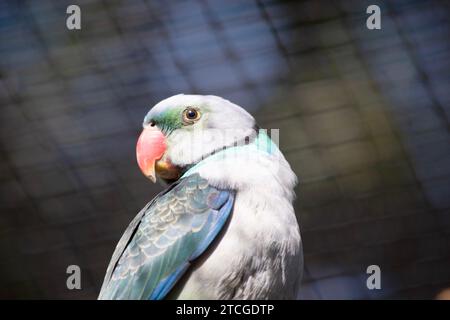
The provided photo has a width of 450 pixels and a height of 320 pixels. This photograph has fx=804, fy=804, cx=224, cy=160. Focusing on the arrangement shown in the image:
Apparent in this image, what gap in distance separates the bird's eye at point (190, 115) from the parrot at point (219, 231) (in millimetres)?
47

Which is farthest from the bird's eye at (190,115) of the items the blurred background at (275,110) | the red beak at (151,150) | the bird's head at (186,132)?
the blurred background at (275,110)

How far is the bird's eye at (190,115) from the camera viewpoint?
2641 mm

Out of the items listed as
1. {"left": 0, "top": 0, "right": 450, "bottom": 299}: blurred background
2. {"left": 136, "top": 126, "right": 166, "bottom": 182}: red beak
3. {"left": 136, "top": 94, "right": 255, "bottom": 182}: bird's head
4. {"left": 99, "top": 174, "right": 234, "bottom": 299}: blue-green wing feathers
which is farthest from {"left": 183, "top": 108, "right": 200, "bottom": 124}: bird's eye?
{"left": 0, "top": 0, "right": 450, "bottom": 299}: blurred background

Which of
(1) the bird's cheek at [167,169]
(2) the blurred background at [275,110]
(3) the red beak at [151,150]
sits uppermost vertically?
(2) the blurred background at [275,110]

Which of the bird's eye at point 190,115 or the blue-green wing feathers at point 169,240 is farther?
the bird's eye at point 190,115

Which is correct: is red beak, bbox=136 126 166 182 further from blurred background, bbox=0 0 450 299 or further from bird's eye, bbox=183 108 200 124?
blurred background, bbox=0 0 450 299

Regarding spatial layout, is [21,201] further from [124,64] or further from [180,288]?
[180,288]

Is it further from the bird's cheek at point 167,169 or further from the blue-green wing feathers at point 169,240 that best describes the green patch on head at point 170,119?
the blue-green wing feathers at point 169,240

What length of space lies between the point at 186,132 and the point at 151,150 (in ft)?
0.44

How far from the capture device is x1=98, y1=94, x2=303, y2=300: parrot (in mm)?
2283

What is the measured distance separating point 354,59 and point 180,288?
2.30 meters

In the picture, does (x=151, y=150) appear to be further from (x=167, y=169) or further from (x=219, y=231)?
(x=219, y=231)

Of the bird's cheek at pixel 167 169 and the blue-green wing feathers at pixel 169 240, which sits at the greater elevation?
the bird's cheek at pixel 167 169

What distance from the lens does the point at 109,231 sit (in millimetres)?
4570
